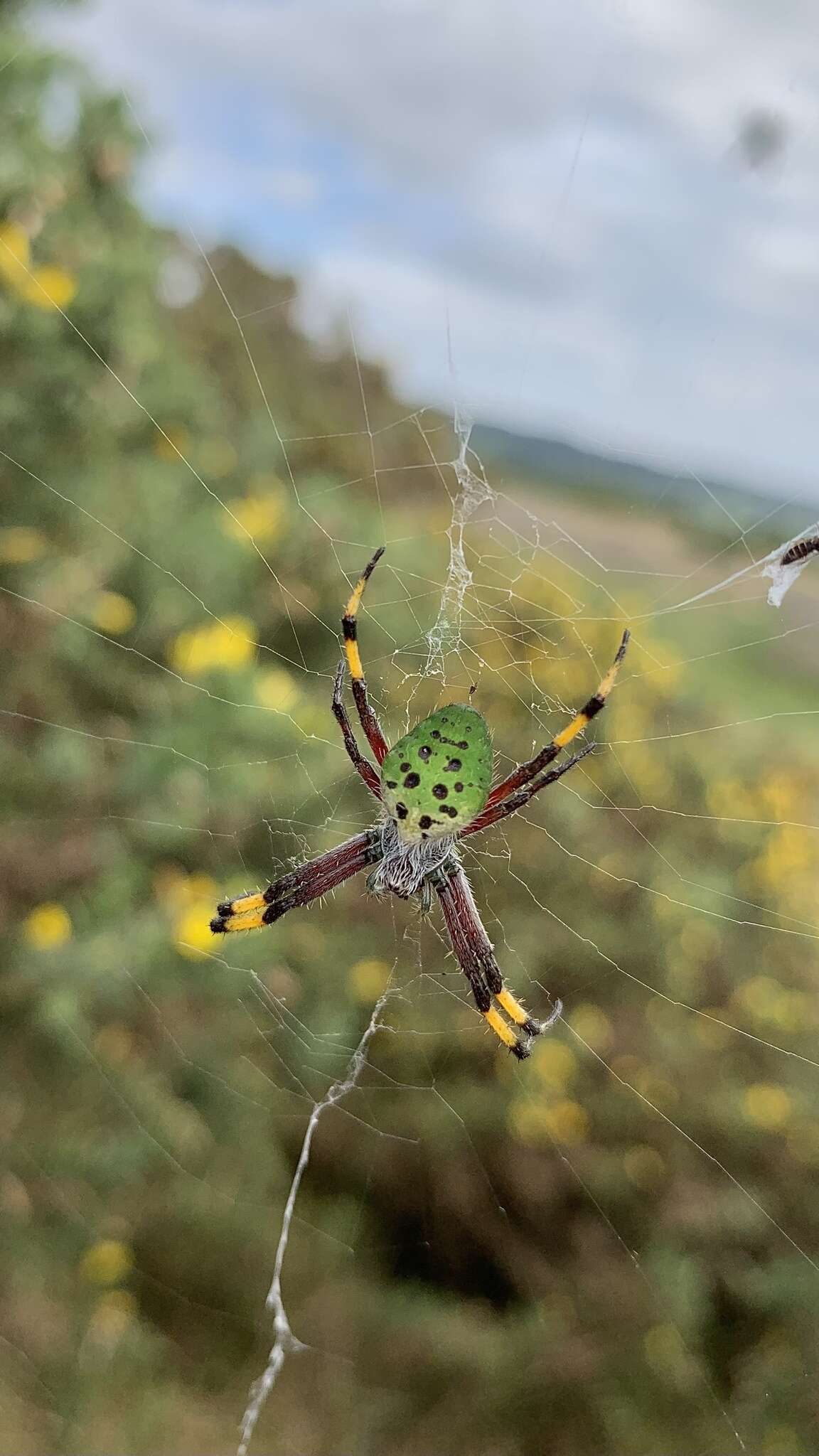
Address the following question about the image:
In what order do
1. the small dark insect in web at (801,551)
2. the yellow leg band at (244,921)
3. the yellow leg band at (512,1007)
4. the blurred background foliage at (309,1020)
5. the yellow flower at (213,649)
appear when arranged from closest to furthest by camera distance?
the small dark insect in web at (801,551) → the yellow leg band at (512,1007) → the yellow leg band at (244,921) → the blurred background foliage at (309,1020) → the yellow flower at (213,649)

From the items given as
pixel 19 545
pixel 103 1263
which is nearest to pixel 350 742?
pixel 19 545

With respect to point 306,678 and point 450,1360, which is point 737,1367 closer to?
point 450,1360

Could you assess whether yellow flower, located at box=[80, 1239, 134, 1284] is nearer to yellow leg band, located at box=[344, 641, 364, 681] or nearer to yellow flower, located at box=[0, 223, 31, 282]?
yellow leg band, located at box=[344, 641, 364, 681]

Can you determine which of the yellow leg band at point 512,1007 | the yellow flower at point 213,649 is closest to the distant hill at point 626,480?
the yellow flower at point 213,649

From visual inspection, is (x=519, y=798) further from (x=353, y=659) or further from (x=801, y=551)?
(x=801, y=551)

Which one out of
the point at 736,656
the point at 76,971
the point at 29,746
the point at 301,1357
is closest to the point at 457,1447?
the point at 301,1357

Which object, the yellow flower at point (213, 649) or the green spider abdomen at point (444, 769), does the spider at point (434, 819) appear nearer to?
the green spider abdomen at point (444, 769)
